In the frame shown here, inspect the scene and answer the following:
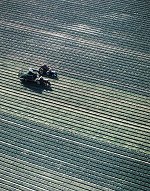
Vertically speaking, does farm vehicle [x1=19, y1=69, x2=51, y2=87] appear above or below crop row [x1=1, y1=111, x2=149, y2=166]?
above

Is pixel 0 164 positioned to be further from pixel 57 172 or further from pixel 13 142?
pixel 57 172

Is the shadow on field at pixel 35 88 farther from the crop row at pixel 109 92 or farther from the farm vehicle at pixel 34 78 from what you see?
the crop row at pixel 109 92

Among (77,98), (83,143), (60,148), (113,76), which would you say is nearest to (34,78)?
(77,98)

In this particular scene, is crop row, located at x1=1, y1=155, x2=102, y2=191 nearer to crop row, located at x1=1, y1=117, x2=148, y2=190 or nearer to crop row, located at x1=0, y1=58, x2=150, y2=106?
crop row, located at x1=1, y1=117, x2=148, y2=190

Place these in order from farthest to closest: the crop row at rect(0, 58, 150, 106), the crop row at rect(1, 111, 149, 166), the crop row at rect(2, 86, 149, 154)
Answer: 1. the crop row at rect(0, 58, 150, 106)
2. the crop row at rect(2, 86, 149, 154)
3. the crop row at rect(1, 111, 149, 166)

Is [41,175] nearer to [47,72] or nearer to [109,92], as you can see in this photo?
[109,92]

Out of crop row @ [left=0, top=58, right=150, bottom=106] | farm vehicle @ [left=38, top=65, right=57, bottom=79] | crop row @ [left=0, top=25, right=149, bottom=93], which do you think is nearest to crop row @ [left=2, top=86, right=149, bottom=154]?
crop row @ [left=0, top=58, right=150, bottom=106]

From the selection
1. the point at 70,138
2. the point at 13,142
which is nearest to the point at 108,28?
the point at 70,138

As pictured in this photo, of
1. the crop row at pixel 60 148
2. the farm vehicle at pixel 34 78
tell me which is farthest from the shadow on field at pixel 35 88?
the crop row at pixel 60 148
